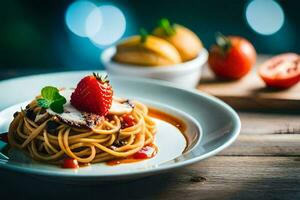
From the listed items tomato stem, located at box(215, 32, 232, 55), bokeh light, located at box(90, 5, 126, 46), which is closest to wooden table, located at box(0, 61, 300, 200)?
tomato stem, located at box(215, 32, 232, 55)

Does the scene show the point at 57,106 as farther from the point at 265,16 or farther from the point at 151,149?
the point at 265,16

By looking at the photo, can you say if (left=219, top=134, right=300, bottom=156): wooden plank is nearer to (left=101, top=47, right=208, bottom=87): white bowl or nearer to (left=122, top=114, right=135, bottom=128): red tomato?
(left=122, top=114, right=135, bottom=128): red tomato

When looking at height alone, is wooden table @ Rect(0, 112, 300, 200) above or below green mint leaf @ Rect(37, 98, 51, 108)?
below

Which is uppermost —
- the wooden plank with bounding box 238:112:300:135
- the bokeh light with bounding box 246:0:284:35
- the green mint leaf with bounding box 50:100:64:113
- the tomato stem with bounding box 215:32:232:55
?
the bokeh light with bounding box 246:0:284:35

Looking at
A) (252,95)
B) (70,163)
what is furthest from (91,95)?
(252,95)

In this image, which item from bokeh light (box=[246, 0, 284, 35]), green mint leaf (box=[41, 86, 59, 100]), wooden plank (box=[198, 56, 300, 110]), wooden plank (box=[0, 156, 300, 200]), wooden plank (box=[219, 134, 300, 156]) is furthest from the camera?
bokeh light (box=[246, 0, 284, 35])

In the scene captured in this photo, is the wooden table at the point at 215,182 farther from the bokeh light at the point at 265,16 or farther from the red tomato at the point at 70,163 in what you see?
the bokeh light at the point at 265,16
